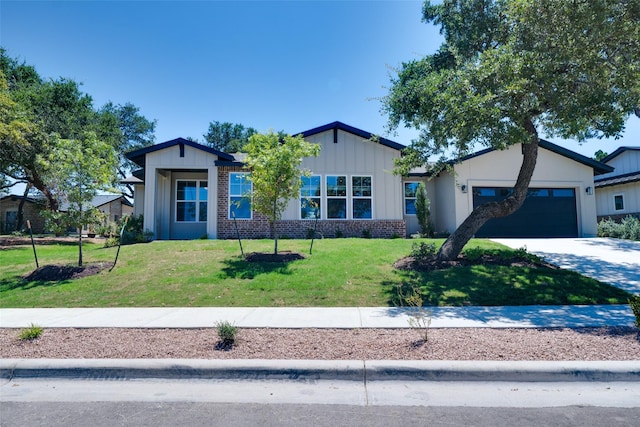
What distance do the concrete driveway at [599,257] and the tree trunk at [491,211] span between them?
2078 mm

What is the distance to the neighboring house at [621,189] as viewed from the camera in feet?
63.8

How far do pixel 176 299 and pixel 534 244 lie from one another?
12828 millimetres

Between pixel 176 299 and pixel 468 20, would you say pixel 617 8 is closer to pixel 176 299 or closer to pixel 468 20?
pixel 468 20

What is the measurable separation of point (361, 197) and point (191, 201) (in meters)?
8.23

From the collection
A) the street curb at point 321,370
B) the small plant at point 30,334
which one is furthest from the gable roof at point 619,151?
the small plant at point 30,334

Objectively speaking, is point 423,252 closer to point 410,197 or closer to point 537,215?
point 410,197

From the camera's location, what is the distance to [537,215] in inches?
698

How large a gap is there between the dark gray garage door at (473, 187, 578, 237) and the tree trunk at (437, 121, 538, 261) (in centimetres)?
721

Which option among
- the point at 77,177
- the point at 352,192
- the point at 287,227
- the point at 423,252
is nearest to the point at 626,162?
the point at 352,192

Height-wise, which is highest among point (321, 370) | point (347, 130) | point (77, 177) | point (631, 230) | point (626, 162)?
point (347, 130)

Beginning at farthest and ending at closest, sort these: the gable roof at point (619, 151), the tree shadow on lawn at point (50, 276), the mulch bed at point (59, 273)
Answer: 1. the gable roof at point (619, 151)
2. the mulch bed at point (59, 273)
3. the tree shadow on lawn at point (50, 276)

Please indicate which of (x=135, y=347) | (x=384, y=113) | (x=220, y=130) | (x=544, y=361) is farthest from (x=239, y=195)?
(x=220, y=130)

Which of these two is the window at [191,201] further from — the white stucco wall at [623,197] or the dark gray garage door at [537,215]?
the white stucco wall at [623,197]

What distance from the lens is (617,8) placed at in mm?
7664
